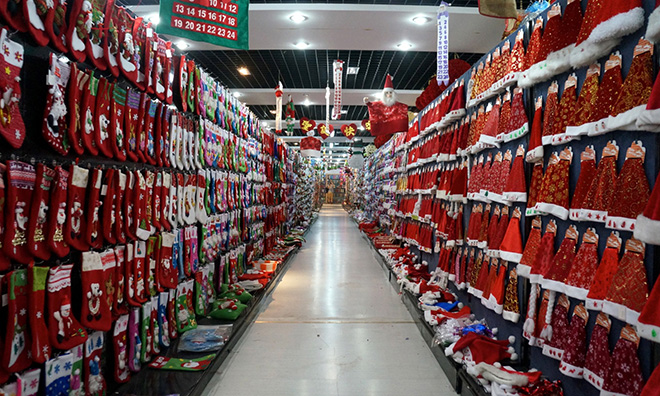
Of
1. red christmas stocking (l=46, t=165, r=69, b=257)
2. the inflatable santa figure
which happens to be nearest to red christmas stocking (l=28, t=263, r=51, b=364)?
red christmas stocking (l=46, t=165, r=69, b=257)

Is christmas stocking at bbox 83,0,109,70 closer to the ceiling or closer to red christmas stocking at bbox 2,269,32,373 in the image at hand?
red christmas stocking at bbox 2,269,32,373

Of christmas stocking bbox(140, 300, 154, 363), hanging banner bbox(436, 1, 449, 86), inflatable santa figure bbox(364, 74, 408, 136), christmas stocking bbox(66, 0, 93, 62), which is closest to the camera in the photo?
christmas stocking bbox(66, 0, 93, 62)

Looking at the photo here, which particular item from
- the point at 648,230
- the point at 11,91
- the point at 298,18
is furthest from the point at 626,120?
the point at 298,18

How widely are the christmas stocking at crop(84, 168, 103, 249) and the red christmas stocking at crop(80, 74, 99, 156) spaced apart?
0.15 metres

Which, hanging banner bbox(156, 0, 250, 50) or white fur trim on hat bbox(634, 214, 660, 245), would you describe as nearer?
white fur trim on hat bbox(634, 214, 660, 245)

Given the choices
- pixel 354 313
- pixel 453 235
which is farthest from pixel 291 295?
pixel 453 235

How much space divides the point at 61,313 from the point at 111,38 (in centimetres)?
161

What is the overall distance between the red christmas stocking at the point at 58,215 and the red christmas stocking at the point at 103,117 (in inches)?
13.3

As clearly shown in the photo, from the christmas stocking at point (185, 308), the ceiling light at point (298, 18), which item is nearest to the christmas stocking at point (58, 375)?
the christmas stocking at point (185, 308)

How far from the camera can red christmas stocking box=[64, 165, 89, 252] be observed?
205 cm

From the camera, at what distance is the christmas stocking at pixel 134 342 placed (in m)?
2.65

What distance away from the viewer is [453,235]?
14.1ft

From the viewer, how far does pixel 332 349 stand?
12.5ft

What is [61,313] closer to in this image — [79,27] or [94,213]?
[94,213]
